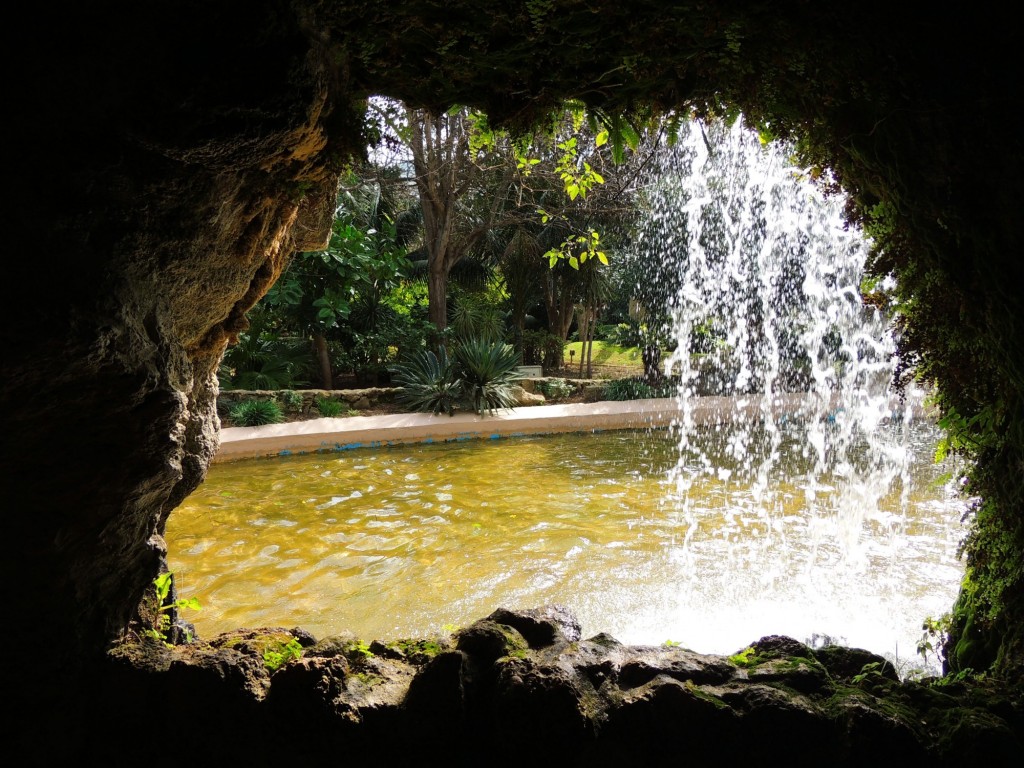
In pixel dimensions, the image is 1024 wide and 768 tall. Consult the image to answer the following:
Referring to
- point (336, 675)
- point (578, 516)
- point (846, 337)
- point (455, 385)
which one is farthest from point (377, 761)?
point (846, 337)

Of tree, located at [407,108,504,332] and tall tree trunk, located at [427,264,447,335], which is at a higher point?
tree, located at [407,108,504,332]

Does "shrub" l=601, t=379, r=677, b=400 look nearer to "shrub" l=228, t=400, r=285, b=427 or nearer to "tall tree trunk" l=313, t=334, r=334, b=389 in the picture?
"tall tree trunk" l=313, t=334, r=334, b=389

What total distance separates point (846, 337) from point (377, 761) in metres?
12.0

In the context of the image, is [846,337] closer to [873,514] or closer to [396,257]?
[873,514]

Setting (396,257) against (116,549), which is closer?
(116,549)

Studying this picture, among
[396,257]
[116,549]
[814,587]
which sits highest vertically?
[396,257]

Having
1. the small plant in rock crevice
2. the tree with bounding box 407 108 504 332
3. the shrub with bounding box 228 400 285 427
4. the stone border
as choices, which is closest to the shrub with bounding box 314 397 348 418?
the stone border

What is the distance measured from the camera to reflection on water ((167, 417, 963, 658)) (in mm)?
4191

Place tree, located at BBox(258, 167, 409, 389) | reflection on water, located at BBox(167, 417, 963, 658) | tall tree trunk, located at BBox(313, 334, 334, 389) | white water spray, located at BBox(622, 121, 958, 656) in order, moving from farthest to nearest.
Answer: tall tree trunk, located at BBox(313, 334, 334, 389) → tree, located at BBox(258, 167, 409, 389) → white water spray, located at BBox(622, 121, 958, 656) → reflection on water, located at BBox(167, 417, 963, 658)

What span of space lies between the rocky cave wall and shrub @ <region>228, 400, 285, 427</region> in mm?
7914

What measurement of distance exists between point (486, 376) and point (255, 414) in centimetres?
373

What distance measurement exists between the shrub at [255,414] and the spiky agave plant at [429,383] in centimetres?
224

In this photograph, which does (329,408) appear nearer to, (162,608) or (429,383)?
(429,383)

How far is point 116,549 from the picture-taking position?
2.22 meters
